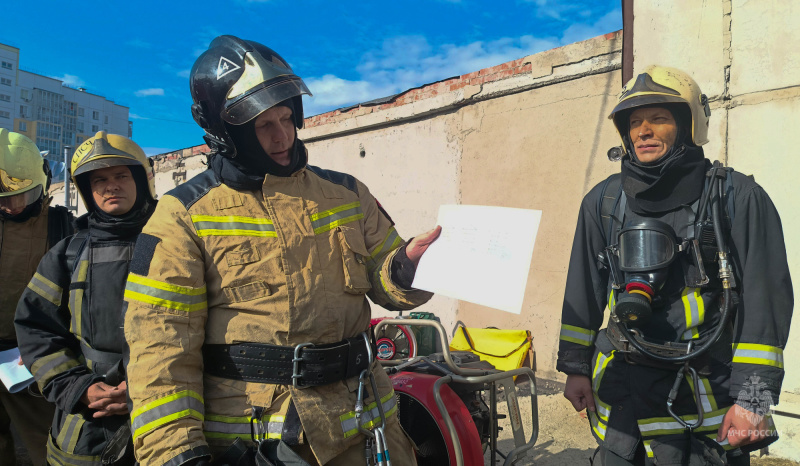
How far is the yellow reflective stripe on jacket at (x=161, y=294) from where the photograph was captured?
160cm

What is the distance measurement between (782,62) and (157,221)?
182 inches

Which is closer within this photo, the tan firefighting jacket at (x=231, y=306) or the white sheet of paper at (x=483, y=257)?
the tan firefighting jacket at (x=231, y=306)

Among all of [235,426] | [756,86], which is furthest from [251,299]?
Result: [756,86]

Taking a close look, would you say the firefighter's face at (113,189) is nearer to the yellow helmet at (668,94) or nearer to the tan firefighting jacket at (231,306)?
the tan firefighting jacket at (231,306)

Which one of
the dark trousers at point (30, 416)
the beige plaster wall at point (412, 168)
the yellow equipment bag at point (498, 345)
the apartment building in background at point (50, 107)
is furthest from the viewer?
the apartment building in background at point (50, 107)

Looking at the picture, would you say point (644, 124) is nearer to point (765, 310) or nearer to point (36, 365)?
point (765, 310)

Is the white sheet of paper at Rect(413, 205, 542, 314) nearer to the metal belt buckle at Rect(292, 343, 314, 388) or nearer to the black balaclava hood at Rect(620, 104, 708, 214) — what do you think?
the metal belt buckle at Rect(292, 343, 314, 388)

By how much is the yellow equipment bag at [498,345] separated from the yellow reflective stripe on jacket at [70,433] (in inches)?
151

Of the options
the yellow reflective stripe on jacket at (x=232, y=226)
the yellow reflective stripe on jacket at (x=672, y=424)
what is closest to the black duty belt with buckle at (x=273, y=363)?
A: the yellow reflective stripe on jacket at (x=232, y=226)

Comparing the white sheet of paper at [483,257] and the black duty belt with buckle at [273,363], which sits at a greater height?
the white sheet of paper at [483,257]

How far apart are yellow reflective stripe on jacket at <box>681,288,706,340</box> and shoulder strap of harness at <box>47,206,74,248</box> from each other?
356 cm

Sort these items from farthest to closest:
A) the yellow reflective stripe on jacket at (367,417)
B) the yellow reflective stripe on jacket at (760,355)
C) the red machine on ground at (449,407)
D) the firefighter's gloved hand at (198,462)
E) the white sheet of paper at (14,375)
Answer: the red machine on ground at (449,407) < the white sheet of paper at (14,375) < the yellow reflective stripe on jacket at (760,355) < the yellow reflective stripe on jacket at (367,417) < the firefighter's gloved hand at (198,462)

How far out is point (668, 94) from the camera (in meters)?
2.20

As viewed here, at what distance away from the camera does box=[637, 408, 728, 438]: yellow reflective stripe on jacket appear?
201 cm
